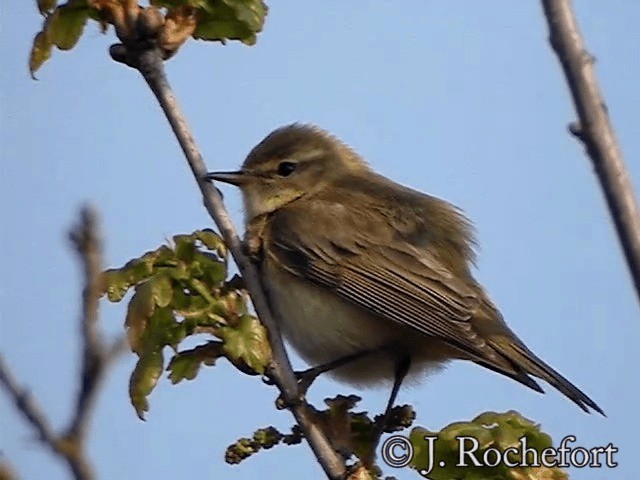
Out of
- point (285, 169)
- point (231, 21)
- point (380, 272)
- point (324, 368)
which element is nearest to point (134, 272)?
point (231, 21)

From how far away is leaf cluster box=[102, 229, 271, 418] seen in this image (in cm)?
335

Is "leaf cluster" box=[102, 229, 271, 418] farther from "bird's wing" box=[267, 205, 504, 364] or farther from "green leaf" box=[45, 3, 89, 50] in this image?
"bird's wing" box=[267, 205, 504, 364]

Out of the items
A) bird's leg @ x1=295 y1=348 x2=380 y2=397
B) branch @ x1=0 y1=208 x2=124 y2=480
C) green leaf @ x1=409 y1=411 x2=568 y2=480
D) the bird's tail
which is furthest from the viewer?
bird's leg @ x1=295 y1=348 x2=380 y2=397

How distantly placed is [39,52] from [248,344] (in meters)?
1.18

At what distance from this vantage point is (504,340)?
14.9ft

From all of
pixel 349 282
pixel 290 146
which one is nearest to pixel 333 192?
pixel 290 146

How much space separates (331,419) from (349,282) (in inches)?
47.1

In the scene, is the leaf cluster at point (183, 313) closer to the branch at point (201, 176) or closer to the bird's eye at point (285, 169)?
the branch at point (201, 176)

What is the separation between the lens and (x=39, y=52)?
12.0 feet

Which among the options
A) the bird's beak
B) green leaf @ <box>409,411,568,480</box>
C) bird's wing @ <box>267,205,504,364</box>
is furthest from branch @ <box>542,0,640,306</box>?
the bird's beak

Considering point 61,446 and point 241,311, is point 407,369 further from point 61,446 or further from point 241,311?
point 61,446

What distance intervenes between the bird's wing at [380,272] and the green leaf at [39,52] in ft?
5.14

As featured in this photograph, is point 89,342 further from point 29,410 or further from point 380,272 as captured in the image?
point 380,272

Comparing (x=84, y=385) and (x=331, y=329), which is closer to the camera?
(x=84, y=385)
